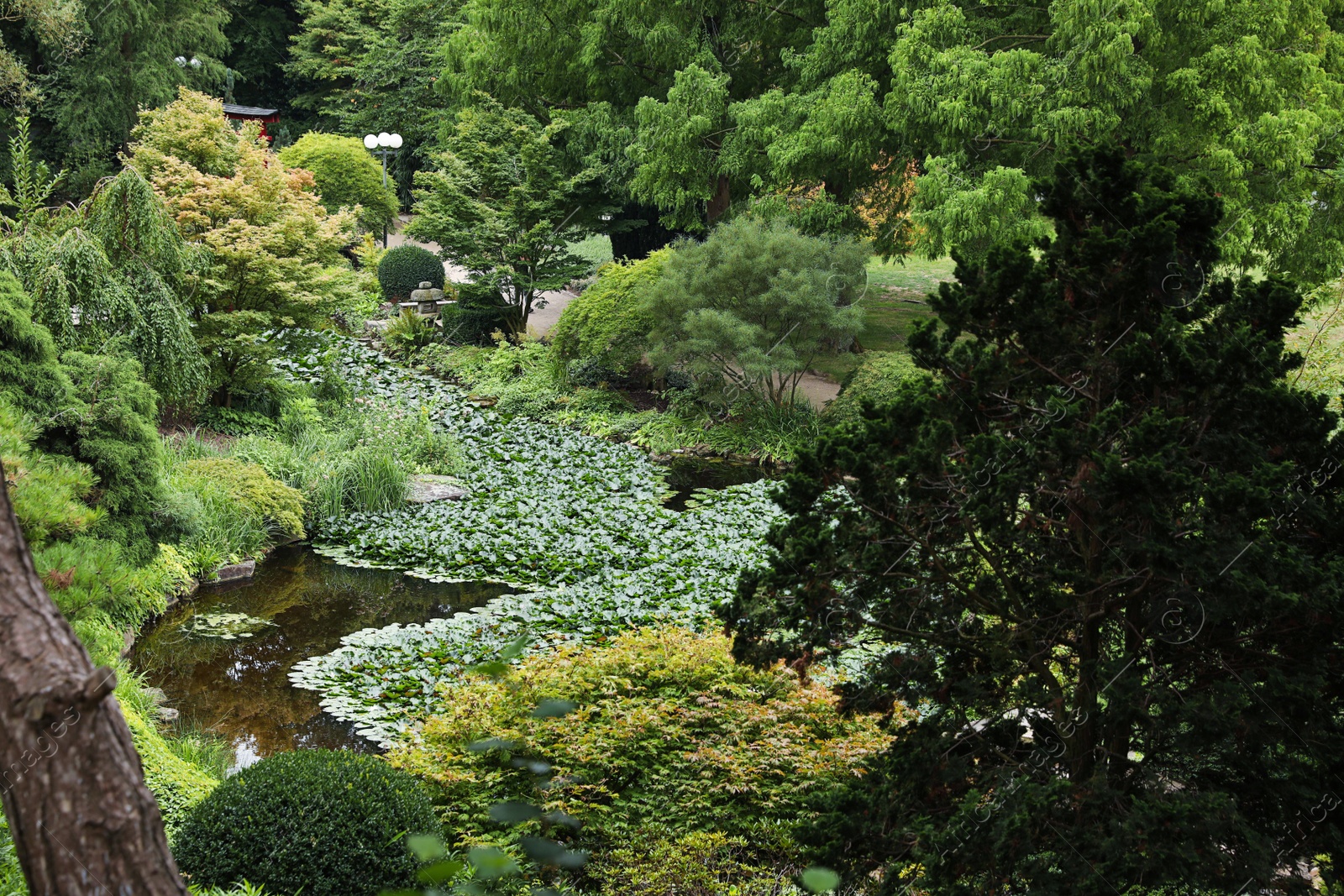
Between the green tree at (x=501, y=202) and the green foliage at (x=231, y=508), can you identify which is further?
the green tree at (x=501, y=202)

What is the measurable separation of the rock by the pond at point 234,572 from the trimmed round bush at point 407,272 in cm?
1144

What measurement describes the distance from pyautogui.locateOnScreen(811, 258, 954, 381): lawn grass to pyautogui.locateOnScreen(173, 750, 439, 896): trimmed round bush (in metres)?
10.1

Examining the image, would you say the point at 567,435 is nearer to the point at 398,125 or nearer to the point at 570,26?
the point at 570,26

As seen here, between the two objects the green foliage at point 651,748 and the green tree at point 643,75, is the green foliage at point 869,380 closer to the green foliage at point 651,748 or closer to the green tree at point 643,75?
the green tree at point 643,75

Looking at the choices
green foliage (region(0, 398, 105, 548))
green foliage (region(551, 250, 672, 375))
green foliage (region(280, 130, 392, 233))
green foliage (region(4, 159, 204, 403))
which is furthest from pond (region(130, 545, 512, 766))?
green foliage (region(280, 130, 392, 233))

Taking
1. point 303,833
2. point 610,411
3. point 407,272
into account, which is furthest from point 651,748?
point 407,272

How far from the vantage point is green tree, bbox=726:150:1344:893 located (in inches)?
125

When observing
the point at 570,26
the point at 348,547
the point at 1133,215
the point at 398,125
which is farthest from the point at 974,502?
the point at 398,125

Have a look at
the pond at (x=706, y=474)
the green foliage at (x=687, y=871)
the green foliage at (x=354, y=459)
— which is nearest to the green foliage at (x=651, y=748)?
the green foliage at (x=687, y=871)

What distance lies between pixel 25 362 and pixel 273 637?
10.1 feet

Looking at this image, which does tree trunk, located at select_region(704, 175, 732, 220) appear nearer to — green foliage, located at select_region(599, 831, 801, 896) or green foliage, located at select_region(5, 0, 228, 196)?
green foliage, located at select_region(599, 831, 801, 896)

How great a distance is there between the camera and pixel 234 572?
381 inches

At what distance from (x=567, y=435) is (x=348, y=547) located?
427 centimetres

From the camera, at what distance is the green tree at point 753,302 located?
13.2 m
